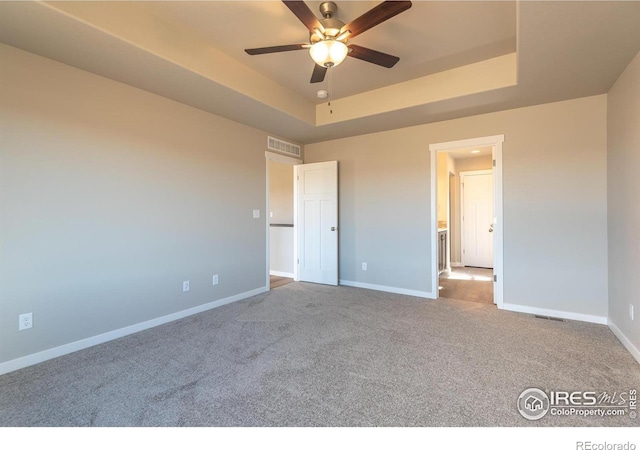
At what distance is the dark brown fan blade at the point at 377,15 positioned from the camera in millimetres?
1703

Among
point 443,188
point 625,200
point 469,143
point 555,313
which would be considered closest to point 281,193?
point 443,188

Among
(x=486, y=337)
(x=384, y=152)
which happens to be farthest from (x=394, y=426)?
(x=384, y=152)

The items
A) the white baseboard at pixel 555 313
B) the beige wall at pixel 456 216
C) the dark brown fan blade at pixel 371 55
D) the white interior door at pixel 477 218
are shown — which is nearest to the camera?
the dark brown fan blade at pixel 371 55

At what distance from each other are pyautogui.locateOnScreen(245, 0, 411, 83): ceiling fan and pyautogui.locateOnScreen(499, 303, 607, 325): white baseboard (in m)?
3.16

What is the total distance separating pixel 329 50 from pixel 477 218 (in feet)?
19.1

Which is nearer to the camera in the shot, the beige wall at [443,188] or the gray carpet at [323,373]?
the gray carpet at [323,373]

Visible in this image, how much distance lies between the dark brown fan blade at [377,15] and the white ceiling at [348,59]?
1.28 ft

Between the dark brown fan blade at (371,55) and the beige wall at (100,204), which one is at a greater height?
the dark brown fan blade at (371,55)

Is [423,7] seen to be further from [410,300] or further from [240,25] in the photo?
[410,300]

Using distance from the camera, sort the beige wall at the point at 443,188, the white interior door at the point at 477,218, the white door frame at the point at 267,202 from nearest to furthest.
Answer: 1. the white door frame at the point at 267,202
2. the beige wall at the point at 443,188
3. the white interior door at the point at 477,218

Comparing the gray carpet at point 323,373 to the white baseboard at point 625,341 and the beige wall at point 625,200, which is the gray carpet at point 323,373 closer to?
the white baseboard at point 625,341

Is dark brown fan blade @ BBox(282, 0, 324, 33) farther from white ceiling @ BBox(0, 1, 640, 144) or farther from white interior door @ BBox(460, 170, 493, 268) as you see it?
white interior door @ BBox(460, 170, 493, 268)

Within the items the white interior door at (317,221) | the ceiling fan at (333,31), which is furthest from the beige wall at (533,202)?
the ceiling fan at (333,31)

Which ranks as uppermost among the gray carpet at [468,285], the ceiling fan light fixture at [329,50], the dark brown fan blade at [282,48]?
the dark brown fan blade at [282,48]
